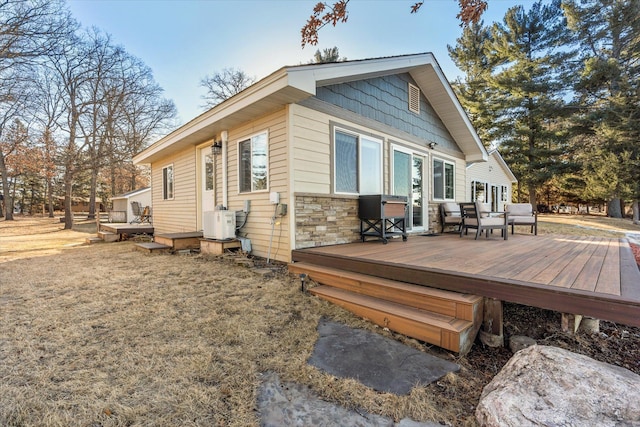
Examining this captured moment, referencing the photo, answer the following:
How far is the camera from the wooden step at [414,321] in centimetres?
232

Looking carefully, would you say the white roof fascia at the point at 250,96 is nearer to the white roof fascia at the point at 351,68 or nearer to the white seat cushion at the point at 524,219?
the white roof fascia at the point at 351,68

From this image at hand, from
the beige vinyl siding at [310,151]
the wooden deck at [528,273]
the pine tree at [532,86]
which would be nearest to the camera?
the wooden deck at [528,273]

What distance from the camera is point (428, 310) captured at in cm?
274

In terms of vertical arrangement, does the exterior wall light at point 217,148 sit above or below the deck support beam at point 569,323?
above

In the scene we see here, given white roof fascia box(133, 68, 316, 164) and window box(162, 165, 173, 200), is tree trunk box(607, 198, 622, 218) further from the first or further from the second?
window box(162, 165, 173, 200)

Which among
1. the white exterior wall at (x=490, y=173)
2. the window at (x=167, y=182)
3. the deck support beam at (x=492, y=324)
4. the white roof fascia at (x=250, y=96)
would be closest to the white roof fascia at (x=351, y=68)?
the white roof fascia at (x=250, y=96)

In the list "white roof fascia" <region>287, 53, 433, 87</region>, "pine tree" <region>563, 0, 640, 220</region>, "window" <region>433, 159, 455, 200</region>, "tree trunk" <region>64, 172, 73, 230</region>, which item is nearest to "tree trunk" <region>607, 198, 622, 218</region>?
"pine tree" <region>563, 0, 640, 220</region>

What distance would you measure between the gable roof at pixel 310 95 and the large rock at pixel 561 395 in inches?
146

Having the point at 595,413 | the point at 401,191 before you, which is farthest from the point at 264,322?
the point at 401,191

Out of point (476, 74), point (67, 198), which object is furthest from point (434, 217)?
point (476, 74)

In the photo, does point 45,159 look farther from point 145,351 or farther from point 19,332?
point 145,351

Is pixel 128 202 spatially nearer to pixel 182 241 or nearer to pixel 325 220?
pixel 182 241

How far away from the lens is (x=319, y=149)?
16.2 ft

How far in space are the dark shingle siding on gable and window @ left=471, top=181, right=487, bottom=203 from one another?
6.59 m
